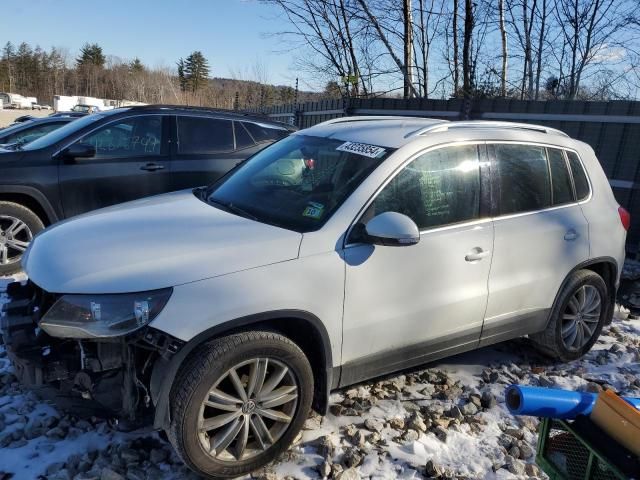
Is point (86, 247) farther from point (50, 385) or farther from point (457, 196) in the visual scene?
point (457, 196)

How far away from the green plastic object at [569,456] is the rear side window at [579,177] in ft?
7.79

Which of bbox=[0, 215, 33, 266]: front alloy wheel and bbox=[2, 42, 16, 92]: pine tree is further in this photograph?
bbox=[2, 42, 16, 92]: pine tree

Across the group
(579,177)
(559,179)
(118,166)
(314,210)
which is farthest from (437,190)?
(118,166)

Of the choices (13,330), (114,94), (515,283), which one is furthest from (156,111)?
(114,94)

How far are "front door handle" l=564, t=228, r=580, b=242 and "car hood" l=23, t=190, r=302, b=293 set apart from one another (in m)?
2.10

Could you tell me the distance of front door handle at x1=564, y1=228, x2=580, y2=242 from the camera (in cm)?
370

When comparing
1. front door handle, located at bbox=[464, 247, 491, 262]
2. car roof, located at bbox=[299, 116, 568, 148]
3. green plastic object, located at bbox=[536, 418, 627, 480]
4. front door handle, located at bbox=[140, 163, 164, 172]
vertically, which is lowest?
green plastic object, located at bbox=[536, 418, 627, 480]

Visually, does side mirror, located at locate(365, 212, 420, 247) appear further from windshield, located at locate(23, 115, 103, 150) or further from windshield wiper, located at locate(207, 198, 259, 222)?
windshield, located at locate(23, 115, 103, 150)

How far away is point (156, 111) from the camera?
596 cm

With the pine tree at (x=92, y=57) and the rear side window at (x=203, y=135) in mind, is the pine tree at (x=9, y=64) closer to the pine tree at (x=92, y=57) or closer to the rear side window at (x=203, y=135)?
the pine tree at (x=92, y=57)

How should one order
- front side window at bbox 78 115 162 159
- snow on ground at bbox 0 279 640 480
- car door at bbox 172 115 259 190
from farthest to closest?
car door at bbox 172 115 259 190 < front side window at bbox 78 115 162 159 < snow on ground at bbox 0 279 640 480

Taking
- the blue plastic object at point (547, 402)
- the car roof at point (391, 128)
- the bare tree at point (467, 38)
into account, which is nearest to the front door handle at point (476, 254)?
the car roof at point (391, 128)

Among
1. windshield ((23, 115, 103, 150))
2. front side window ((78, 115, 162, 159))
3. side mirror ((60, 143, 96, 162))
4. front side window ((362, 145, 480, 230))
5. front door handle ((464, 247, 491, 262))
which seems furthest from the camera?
front side window ((78, 115, 162, 159))

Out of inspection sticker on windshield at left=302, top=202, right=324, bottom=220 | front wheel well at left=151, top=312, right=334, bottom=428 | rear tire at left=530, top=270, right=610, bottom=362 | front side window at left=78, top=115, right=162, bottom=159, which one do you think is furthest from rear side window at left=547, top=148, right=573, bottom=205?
front side window at left=78, top=115, right=162, bottom=159
